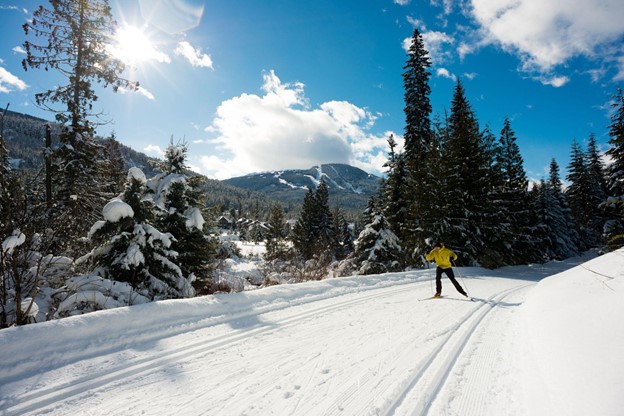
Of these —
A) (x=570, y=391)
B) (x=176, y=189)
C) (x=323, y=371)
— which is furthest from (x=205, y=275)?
(x=570, y=391)

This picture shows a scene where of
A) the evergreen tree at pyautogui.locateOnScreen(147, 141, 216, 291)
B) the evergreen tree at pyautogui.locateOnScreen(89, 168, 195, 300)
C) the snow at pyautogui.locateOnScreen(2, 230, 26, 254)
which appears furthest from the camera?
the evergreen tree at pyautogui.locateOnScreen(147, 141, 216, 291)

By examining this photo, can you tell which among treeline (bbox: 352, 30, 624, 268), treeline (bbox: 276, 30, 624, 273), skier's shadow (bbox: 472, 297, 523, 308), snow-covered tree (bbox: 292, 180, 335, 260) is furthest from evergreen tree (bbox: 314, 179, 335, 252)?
skier's shadow (bbox: 472, 297, 523, 308)

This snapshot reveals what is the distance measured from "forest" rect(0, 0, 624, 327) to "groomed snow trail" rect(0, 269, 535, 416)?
5.57ft

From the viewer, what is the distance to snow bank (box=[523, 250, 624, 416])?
273 centimetres

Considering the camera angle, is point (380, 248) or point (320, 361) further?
point (380, 248)

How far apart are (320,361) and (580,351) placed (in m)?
3.18

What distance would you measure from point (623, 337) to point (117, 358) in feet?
20.1

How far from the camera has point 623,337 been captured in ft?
10.8

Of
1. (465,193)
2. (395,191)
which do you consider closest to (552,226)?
(465,193)

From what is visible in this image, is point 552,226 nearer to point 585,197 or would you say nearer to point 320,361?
point 585,197

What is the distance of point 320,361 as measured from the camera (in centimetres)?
409

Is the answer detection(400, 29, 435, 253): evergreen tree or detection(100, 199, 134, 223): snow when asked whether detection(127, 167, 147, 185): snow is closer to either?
detection(100, 199, 134, 223): snow

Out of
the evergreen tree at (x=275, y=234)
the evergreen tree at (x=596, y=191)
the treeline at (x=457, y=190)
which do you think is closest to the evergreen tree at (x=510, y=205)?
the treeline at (x=457, y=190)

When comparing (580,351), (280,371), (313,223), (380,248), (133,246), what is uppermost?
(313,223)
